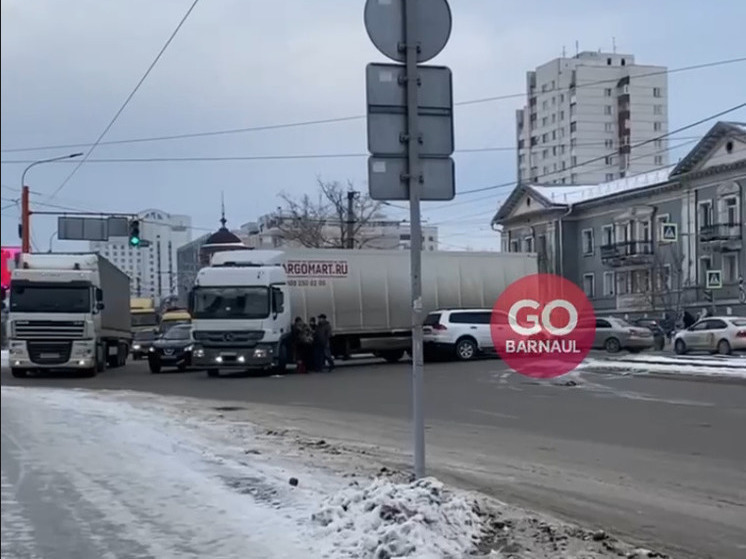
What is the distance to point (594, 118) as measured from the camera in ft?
47.5

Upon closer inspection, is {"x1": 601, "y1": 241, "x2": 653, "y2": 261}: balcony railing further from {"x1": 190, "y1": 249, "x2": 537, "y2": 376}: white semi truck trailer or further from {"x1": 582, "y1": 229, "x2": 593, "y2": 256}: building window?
{"x1": 190, "y1": 249, "x2": 537, "y2": 376}: white semi truck trailer

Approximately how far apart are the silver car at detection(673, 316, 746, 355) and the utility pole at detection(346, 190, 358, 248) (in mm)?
14833

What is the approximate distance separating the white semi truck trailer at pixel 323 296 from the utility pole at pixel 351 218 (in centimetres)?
157

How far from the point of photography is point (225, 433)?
13.1 metres

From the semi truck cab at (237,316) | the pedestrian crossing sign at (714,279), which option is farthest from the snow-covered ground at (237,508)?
the semi truck cab at (237,316)

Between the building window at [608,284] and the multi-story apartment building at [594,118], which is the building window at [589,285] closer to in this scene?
the building window at [608,284]

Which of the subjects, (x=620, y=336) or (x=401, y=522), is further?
(x=620, y=336)

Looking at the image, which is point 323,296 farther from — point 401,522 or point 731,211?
point 401,522

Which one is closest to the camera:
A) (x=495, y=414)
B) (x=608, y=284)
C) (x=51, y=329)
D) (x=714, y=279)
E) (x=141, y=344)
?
(x=714, y=279)

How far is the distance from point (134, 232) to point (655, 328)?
30.7 ft

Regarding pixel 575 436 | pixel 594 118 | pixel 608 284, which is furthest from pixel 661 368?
pixel 575 436

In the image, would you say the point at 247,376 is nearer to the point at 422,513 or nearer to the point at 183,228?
the point at 183,228

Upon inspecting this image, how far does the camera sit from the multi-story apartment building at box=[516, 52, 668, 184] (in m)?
12.7

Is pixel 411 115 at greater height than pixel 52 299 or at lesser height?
greater
